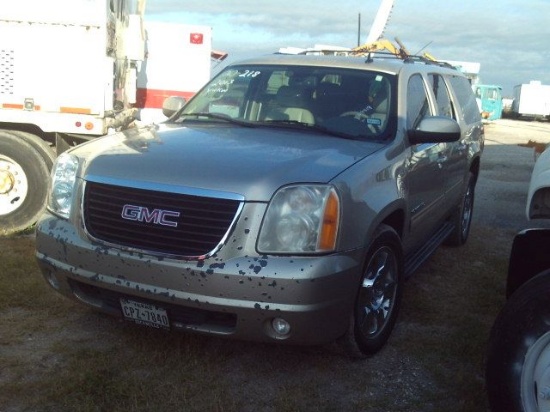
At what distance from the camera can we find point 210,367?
383cm

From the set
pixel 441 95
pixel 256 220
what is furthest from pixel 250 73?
pixel 256 220

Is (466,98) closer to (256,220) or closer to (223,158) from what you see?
(223,158)

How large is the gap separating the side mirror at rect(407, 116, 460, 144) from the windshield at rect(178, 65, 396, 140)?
0.18m

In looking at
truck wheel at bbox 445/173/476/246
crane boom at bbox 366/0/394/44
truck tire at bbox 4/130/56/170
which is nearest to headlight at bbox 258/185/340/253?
truck wheel at bbox 445/173/476/246

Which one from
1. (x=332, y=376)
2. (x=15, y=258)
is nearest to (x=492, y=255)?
(x=332, y=376)

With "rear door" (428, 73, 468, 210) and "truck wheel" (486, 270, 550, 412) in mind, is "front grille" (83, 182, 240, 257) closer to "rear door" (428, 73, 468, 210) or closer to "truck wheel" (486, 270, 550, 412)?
"truck wheel" (486, 270, 550, 412)

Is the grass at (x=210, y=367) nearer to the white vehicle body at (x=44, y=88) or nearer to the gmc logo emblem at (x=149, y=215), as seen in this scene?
the gmc logo emblem at (x=149, y=215)

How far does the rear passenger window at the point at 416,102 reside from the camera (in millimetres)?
4723

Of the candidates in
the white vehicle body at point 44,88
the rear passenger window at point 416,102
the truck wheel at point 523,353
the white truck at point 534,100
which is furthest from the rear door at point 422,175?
the white truck at point 534,100

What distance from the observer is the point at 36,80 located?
634 cm

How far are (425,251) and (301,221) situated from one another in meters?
2.28

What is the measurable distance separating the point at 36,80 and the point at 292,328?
4.23 m

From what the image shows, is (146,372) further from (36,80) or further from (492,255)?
(492,255)

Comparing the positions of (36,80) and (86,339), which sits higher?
(36,80)
